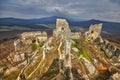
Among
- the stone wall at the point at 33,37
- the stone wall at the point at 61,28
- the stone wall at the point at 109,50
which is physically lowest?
the stone wall at the point at 109,50

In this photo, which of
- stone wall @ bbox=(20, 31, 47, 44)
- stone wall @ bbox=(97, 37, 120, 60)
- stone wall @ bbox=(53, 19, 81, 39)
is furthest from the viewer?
stone wall @ bbox=(20, 31, 47, 44)

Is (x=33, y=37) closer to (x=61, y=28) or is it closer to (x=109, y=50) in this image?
(x=61, y=28)

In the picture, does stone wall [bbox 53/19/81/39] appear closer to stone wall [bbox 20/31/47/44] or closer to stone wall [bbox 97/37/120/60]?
stone wall [bbox 20/31/47/44]

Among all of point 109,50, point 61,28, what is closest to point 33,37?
point 61,28

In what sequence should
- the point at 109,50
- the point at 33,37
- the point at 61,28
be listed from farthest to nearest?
the point at 33,37, the point at 109,50, the point at 61,28

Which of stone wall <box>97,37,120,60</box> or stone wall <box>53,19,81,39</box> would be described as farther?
stone wall <box>97,37,120,60</box>

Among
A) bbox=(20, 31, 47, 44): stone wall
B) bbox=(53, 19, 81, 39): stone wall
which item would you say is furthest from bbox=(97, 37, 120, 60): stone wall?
bbox=(20, 31, 47, 44): stone wall

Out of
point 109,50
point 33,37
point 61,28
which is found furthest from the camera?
point 33,37

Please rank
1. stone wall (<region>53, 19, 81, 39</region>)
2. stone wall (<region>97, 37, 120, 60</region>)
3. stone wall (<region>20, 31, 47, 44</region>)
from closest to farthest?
stone wall (<region>53, 19, 81, 39</region>)
stone wall (<region>97, 37, 120, 60</region>)
stone wall (<region>20, 31, 47, 44</region>)

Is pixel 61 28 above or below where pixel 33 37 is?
above

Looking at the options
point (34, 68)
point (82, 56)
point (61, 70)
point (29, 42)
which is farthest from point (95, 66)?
point (29, 42)

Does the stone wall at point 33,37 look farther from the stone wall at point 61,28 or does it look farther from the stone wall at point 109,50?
the stone wall at point 109,50

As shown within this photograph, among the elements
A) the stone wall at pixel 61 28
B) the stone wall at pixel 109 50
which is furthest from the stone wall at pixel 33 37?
the stone wall at pixel 109 50
